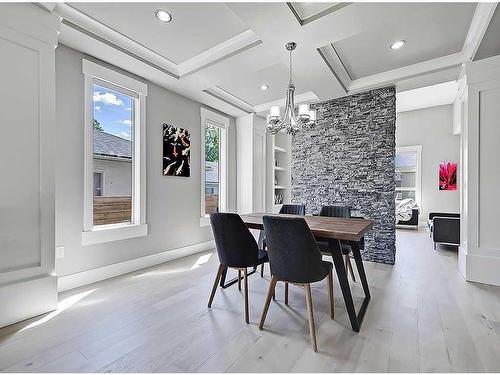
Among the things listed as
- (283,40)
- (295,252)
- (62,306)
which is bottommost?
(62,306)

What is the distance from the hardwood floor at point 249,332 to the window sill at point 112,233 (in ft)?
1.65

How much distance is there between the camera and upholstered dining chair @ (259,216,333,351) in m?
1.72

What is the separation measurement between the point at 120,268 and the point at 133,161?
1.38 metres

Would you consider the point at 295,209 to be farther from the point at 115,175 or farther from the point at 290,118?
the point at 115,175

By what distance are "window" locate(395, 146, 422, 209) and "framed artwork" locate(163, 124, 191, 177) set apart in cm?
670

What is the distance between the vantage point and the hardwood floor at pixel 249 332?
1512 mm

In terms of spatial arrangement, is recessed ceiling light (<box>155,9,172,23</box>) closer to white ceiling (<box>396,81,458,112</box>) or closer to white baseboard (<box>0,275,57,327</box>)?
white baseboard (<box>0,275,57,327</box>)

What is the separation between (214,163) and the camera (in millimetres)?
4695

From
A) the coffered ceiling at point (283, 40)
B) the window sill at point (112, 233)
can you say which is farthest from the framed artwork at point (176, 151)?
the window sill at point (112, 233)

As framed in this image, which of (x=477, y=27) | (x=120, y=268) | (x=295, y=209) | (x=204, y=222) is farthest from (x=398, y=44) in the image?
(x=120, y=268)

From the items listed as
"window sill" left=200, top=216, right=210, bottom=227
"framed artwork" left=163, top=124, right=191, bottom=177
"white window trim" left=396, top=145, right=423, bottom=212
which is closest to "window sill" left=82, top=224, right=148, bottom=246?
"framed artwork" left=163, top=124, right=191, bottom=177

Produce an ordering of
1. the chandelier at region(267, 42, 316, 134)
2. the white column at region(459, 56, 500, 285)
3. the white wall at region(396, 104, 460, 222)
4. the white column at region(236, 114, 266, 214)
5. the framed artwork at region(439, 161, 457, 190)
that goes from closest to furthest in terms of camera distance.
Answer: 1. the chandelier at region(267, 42, 316, 134)
2. the white column at region(459, 56, 500, 285)
3. the white column at region(236, 114, 266, 214)
4. the framed artwork at region(439, 161, 457, 190)
5. the white wall at region(396, 104, 460, 222)

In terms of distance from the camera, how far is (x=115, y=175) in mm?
3168

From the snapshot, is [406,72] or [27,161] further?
[406,72]
